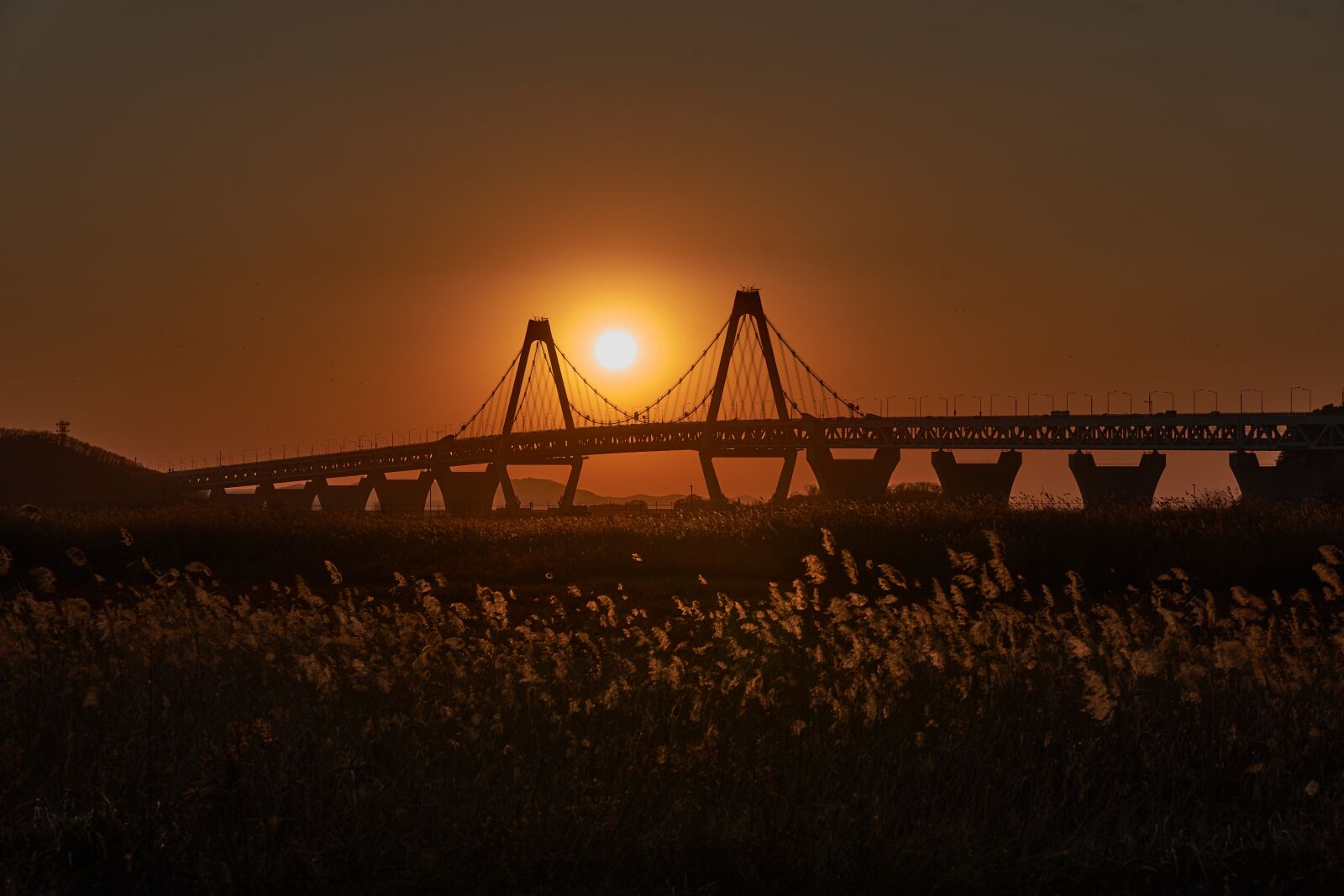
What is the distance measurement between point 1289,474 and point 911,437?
35076 mm

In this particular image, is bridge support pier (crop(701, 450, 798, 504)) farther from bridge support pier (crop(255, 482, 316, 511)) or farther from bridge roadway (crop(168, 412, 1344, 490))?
bridge support pier (crop(255, 482, 316, 511))

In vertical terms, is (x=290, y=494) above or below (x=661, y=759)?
above

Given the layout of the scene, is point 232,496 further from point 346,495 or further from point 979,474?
point 979,474

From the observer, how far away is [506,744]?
30.0 ft

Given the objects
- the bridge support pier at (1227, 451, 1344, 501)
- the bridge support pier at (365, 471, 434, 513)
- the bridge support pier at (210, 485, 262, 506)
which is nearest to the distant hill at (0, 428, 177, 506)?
the bridge support pier at (210, 485, 262, 506)

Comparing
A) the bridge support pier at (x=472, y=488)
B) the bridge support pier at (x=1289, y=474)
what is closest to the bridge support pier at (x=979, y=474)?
the bridge support pier at (x=1289, y=474)

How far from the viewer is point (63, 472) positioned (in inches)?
4734

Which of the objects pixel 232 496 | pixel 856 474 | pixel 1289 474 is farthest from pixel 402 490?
pixel 1289 474

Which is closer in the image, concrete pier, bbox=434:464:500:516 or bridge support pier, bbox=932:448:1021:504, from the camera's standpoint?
bridge support pier, bbox=932:448:1021:504

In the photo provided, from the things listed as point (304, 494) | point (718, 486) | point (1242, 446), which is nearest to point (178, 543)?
point (718, 486)

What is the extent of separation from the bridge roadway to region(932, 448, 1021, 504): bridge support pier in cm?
405

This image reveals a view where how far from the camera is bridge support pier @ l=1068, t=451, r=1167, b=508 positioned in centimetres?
10119

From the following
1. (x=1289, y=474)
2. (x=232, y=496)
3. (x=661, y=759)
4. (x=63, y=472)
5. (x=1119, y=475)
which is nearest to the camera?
(x=661, y=759)

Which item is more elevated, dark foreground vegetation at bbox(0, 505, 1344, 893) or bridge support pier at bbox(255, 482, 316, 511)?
bridge support pier at bbox(255, 482, 316, 511)
